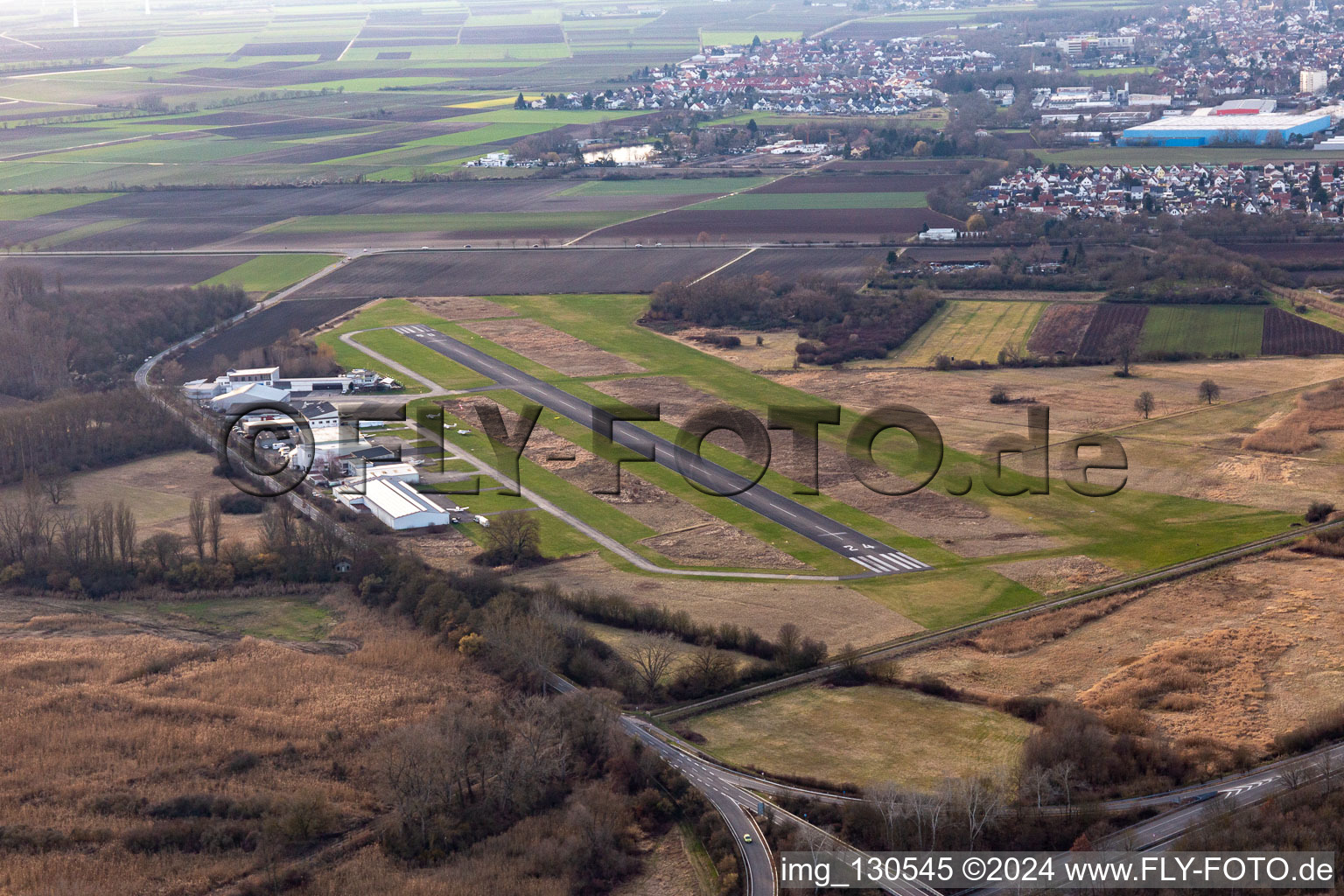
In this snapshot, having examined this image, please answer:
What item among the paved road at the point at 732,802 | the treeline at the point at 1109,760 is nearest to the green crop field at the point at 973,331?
the treeline at the point at 1109,760

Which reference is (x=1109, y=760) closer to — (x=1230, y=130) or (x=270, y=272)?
(x=270, y=272)

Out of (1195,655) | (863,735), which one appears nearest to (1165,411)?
(1195,655)

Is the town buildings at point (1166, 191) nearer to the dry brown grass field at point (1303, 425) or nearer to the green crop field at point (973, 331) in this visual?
the green crop field at point (973, 331)

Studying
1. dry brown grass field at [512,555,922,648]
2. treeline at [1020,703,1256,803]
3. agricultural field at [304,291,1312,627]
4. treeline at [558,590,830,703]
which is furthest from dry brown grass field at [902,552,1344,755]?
treeline at [558,590,830,703]

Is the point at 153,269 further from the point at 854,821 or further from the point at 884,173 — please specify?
the point at 854,821

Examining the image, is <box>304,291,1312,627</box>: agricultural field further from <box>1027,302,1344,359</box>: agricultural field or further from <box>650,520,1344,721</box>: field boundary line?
<box>1027,302,1344,359</box>: agricultural field

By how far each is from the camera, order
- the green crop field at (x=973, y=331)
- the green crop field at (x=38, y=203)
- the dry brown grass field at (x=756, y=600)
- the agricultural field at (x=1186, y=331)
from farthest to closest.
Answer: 1. the green crop field at (x=38, y=203)
2. the green crop field at (x=973, y=331)
3. the agricultural field at (x=1186, y=331)
4. the dry brown grass field at (x=756, y=600)
